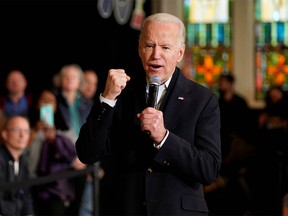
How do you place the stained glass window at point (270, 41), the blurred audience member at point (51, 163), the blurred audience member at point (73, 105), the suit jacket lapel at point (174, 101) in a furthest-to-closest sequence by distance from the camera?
the stained glass window at point (270, 41) < the blurred audience member at point (73, 105) < the blurred audience member at point (51, 163) < the suit jacket lapel at point (174, 101)

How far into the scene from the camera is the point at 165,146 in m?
3.42

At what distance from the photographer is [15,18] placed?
11812 millimetres

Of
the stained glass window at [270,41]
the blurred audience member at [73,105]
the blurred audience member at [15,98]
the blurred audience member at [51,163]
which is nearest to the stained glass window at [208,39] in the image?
the stained glass window at [270,41]

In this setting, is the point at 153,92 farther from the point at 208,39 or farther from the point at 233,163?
the point at 208,39

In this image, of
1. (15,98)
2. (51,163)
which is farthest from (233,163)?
(51,163)

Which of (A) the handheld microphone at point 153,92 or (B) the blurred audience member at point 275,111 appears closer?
(A) the handheld microphone at point 153,92

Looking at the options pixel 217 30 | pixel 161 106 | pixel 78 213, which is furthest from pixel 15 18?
pixel 161 106

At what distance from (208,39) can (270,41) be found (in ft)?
3.07

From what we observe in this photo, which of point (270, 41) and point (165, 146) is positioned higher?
point (270, 41)

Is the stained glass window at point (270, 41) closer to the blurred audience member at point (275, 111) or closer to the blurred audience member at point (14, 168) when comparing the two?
the blurred audience member at point (275, 111)

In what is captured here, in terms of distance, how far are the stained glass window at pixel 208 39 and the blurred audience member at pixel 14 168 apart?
6278mm

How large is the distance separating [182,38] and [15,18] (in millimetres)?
8492

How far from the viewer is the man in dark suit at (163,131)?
11.3ft

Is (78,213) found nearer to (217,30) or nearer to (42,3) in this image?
(42,3)
